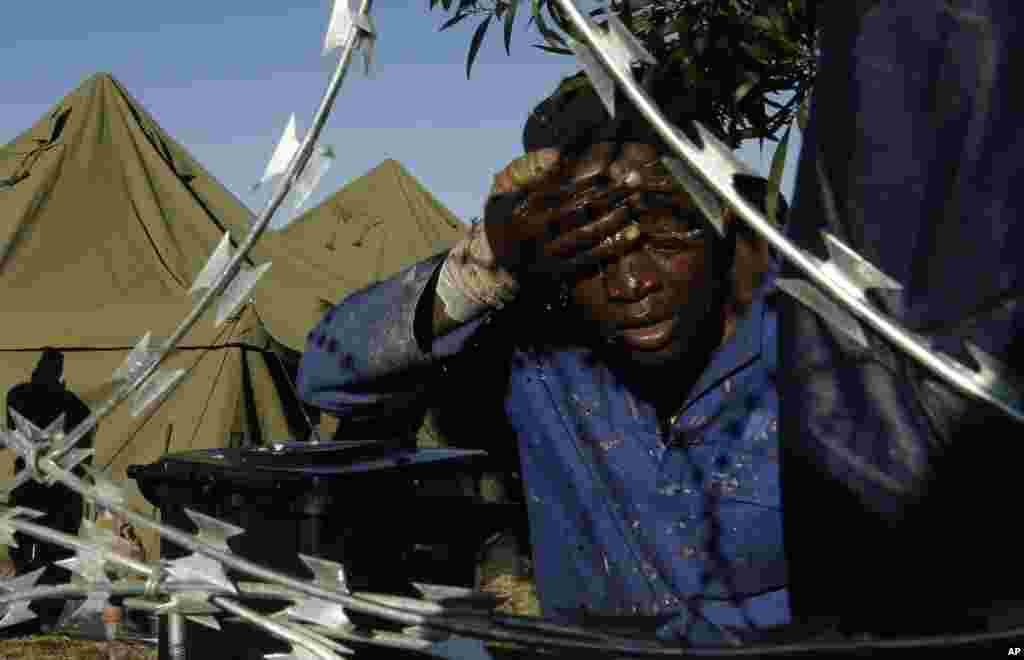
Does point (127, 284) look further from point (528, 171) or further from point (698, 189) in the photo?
point (698, 189)

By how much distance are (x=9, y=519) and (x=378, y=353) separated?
2.70ft

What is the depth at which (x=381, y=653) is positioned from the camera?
1746mm

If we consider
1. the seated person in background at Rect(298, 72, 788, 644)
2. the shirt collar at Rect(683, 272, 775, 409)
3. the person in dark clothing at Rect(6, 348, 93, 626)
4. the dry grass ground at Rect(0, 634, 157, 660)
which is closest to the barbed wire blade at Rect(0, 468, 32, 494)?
the seated person in background at Rect(298, 72, 788, 644)

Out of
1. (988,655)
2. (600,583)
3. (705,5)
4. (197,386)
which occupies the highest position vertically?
(197,386)

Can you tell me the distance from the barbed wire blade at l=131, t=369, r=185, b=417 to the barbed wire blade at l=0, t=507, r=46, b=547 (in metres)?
0.23

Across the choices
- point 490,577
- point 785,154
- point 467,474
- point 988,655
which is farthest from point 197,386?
point 988,655

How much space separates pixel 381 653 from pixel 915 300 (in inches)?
41.0

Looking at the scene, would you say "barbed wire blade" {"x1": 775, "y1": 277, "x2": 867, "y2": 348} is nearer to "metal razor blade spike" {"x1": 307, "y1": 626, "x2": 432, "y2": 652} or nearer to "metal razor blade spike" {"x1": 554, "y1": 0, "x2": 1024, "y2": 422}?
"metal razor blade spike" {"x1": 554, "y1": 0, "x2": 1024, "y2": 422}

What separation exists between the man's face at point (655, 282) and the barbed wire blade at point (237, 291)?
659mm

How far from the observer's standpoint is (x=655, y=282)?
6.06ft

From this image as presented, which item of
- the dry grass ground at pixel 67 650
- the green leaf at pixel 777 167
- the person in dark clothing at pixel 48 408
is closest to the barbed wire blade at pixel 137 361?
the green leaf at pixel 777 167

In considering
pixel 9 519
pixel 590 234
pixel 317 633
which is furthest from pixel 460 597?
pixel 590 234

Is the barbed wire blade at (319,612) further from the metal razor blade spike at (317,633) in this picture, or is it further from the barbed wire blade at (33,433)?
the barbed wire blade at (33,433)

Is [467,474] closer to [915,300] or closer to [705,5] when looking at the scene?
[705,5]
